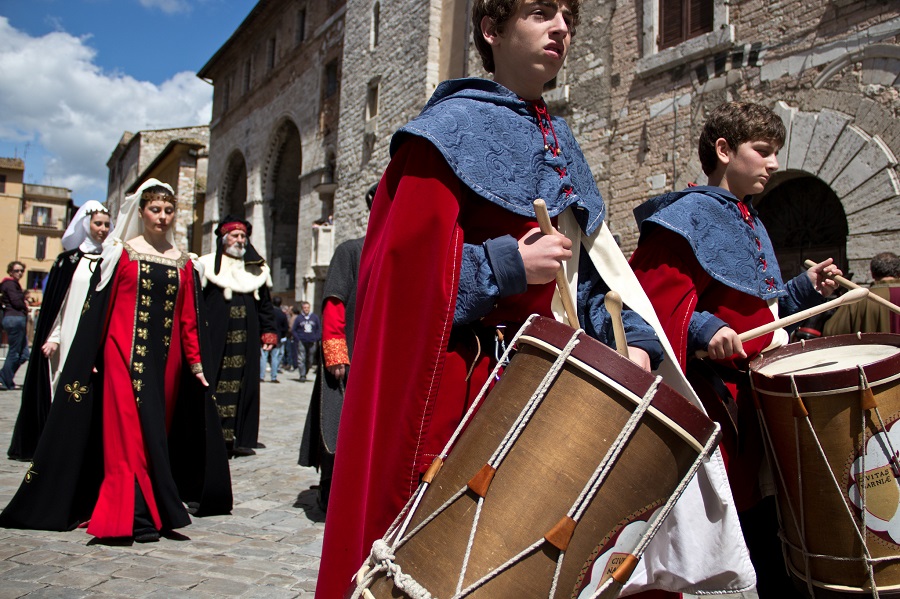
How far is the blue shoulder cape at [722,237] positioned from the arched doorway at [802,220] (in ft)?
22.7

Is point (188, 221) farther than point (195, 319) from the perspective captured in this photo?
Yes

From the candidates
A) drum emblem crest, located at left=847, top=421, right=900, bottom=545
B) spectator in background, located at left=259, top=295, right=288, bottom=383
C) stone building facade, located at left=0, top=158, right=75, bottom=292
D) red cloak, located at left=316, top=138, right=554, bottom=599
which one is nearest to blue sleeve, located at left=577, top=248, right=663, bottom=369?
red cloak, located at left=316, top=138, right=554, bottom=599

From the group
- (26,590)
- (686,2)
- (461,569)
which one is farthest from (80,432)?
(686,2)

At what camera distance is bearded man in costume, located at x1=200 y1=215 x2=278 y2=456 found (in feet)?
22.3

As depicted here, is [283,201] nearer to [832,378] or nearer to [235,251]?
[235,251]

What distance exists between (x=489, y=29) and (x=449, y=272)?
804mm

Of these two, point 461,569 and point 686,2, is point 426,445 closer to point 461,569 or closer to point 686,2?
point 461,569

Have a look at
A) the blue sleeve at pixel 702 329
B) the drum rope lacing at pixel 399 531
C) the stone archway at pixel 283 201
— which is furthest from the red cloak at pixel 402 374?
the stone archway at pixel 283 201

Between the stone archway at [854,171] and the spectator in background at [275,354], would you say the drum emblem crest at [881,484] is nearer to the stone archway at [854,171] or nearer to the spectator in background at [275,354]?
the stone archway at [854,171]

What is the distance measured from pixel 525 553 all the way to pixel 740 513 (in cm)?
186

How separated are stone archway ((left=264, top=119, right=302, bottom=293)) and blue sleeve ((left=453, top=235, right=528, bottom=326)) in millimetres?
27340

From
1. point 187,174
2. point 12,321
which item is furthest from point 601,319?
point 187,174

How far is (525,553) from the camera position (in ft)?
4.37

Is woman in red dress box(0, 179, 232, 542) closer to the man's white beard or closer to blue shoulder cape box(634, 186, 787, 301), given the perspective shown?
the man's white beard
